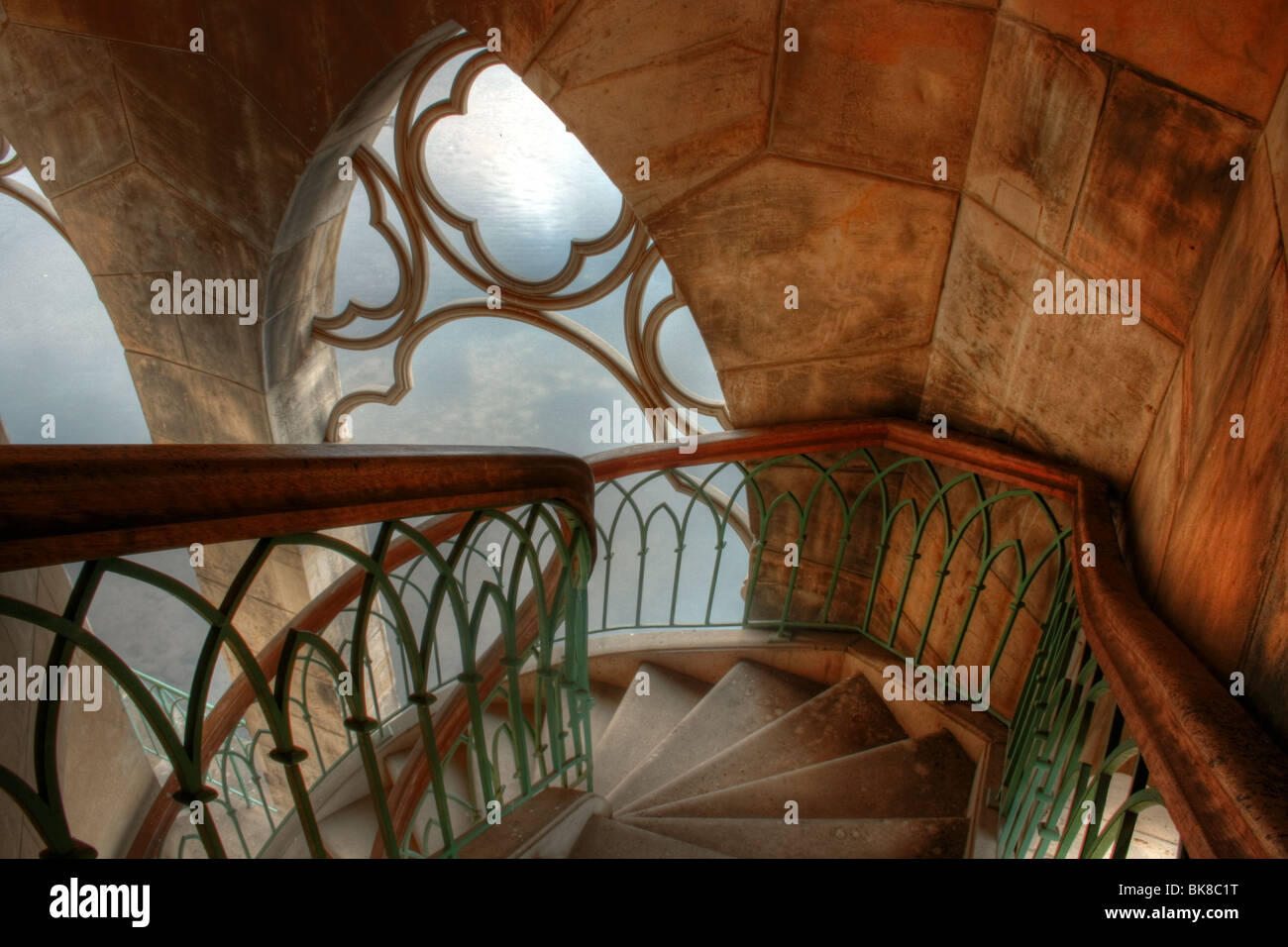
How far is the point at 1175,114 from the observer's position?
5.51 feet

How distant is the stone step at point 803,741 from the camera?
2.94 meters

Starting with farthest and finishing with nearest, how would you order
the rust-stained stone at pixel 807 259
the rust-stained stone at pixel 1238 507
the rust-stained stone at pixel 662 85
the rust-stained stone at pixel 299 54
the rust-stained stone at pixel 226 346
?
the rust-stained stone at pixel 226 346
the rust-stained stone at pixel 299 54
the rust-stained stone at pixel 807 259
the rust-stained stone at pixel 662 85
the rust-stained stone at pixel 1238 507

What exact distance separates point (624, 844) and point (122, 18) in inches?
152

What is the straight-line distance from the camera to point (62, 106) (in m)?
4.05

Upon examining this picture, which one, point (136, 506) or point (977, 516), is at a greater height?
point (136, 506)

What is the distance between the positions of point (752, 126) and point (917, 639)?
1.91 m

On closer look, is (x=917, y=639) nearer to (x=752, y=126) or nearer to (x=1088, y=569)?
(x=1088, y=569)

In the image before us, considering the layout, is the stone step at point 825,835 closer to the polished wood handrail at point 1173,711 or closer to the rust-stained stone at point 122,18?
the polished wood handrail at point 1173,711

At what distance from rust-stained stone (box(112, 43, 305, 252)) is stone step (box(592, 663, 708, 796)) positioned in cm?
264

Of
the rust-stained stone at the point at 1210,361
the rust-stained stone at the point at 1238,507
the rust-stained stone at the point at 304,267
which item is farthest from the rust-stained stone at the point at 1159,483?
the rust-stained stone at the point at 304,267

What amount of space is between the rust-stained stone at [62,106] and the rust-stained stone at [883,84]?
10.2 feet

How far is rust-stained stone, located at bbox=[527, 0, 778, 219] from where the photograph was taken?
257 centimetres

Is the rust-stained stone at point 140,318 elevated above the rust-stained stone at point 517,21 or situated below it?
below
